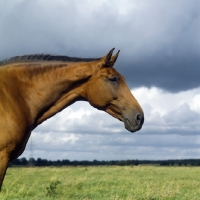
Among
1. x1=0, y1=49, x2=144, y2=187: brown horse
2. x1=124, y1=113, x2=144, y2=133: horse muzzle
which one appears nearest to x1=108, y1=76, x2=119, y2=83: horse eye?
x1=0, y1=49, x2=144, y2=187: brown horse

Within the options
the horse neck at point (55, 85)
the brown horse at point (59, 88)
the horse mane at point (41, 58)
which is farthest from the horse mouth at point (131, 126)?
the horse mane at point (41, 58)

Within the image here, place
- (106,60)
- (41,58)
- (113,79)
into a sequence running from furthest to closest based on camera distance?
(41,58)
(106,60)
(113,79)

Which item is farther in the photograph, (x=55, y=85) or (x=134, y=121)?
(x=55, y=85)

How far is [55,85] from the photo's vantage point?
7.25 metres

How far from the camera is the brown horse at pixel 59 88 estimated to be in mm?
6959

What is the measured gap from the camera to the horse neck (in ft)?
23.6

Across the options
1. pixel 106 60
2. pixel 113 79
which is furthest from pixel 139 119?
pixel 106 60

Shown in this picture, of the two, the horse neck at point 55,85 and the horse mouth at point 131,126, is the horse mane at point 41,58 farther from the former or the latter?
the horse mouth at point 131,126

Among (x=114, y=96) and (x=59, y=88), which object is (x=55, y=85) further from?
(x=114, y=96)

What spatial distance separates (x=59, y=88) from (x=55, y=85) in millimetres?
86

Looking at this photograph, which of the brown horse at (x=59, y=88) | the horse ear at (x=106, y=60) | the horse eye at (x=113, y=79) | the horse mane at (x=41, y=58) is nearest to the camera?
the brown horse at (x=59, y=88)

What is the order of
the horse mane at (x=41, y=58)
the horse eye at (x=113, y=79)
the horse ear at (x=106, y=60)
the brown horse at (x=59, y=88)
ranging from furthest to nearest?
1. the horse mane at (x=41, y=58)
2. the horse ear at (x=106, y=60)
3. the horse eye at (x=113, y=79)
4. the brown horse at (x=59, y=88)

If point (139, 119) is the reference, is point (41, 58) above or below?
above

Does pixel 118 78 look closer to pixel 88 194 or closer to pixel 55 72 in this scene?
pixel 55 72
